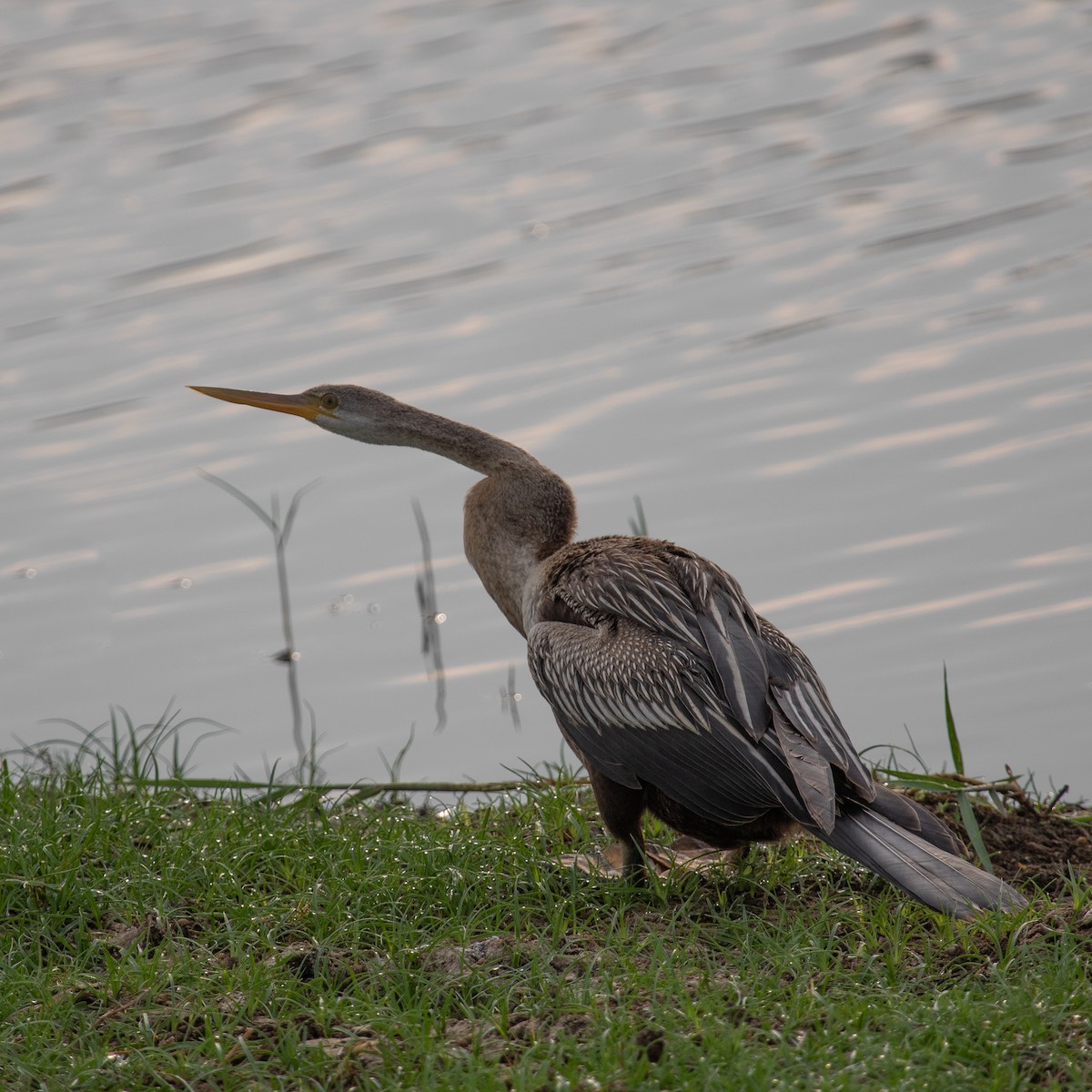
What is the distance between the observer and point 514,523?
5023mm

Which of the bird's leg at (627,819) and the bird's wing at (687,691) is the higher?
the bird's wing at (687,691)

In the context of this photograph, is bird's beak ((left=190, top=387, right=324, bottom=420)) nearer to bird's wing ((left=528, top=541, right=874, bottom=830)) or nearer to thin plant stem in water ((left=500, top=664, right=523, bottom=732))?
bird's wing ((left=528, top=541, right=874, bottom=830))

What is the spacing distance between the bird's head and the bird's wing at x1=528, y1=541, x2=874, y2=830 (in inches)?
46.6

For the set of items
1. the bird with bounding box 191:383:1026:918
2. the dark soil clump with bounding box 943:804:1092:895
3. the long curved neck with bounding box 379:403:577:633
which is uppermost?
the long curved neck with bounding box 379:403:577:633

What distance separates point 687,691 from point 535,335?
4926mm

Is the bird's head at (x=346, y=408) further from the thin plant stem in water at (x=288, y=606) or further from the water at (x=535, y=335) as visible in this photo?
the water at (x=535, y=335)

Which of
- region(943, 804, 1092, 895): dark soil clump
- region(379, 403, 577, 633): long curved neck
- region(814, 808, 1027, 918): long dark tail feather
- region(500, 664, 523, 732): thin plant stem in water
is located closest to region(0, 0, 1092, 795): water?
region(500, 664, 523, 732): thin plant stem in water

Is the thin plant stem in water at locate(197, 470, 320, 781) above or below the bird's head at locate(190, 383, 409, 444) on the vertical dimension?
below

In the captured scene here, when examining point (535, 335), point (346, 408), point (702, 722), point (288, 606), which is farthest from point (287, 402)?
point (535, 335)

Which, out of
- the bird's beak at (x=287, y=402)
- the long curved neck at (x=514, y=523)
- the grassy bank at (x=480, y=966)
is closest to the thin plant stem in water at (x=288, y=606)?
the bird's beak at (x=287, y=402)

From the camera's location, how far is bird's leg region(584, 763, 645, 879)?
421cm

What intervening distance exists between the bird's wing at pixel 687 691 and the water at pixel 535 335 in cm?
190

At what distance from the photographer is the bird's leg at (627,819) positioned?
4207mm

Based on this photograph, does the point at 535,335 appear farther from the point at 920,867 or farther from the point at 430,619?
the point at 920,867
